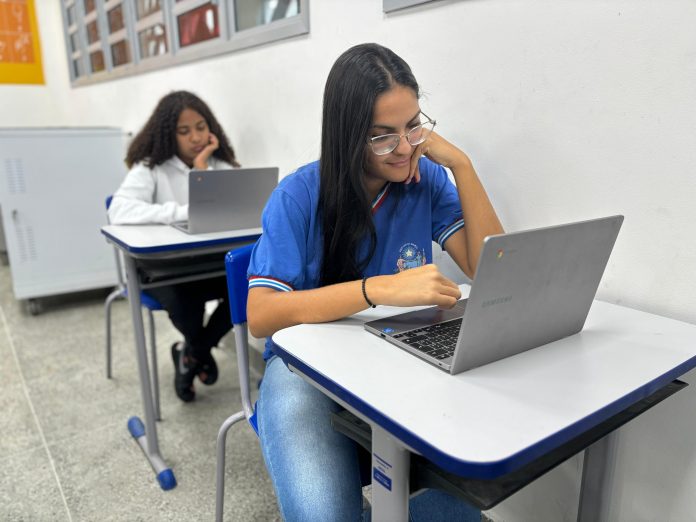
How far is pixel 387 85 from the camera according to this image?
1013 millimetres

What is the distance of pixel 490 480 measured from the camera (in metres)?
0.70

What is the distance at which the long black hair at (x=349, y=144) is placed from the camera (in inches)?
40.0

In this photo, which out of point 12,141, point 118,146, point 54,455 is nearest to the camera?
point 54,455

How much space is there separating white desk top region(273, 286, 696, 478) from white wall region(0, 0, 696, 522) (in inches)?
7.2

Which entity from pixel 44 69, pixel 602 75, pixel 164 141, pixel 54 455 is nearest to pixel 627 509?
pixel 602 75

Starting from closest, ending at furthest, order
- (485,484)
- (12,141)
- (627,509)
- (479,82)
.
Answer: (485,484) < (627,509) < (479,82) < (12,141)

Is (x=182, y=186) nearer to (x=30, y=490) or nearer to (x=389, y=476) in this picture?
(x=30, y=490)

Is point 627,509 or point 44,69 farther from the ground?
point 44,69

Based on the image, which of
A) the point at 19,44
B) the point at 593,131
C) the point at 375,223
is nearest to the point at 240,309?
the point at 375,223

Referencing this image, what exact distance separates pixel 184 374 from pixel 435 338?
1.47 m

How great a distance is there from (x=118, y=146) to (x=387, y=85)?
267 cm

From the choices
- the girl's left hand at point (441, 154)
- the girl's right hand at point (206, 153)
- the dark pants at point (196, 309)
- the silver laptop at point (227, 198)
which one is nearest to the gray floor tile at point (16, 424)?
the dark pants at point (196, 309)

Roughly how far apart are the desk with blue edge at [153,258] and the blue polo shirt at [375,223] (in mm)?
553

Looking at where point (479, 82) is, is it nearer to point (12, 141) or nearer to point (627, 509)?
point (627, 509)
